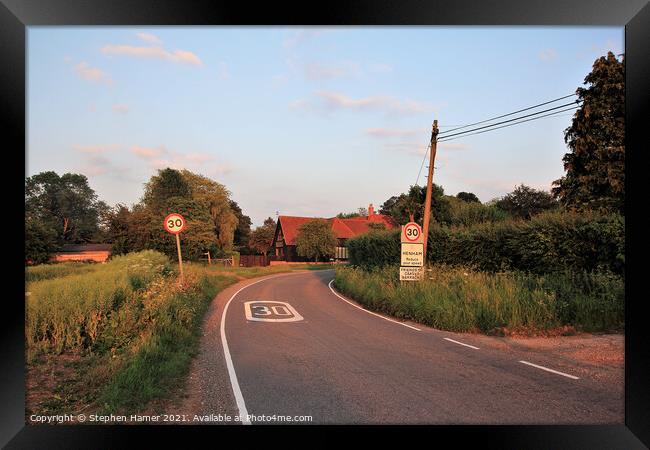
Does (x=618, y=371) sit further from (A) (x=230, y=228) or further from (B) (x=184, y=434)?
(A) (x=230, y=228)

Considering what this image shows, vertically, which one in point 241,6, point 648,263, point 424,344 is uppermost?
point 241,6

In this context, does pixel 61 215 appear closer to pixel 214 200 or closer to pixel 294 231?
pixel 214 200

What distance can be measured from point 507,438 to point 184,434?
2.97 meters

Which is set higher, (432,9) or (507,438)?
(432,9)

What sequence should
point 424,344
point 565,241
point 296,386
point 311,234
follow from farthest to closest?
point 311,234 → point 565,241 → point 424,344 → point 296,386

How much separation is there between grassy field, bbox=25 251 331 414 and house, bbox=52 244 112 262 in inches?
482

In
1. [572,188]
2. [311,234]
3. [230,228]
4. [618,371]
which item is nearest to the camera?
[618,371]

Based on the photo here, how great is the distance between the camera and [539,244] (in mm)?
11789

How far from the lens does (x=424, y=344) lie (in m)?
7.95

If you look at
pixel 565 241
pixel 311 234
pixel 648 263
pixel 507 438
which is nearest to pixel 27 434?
pixel 507 438

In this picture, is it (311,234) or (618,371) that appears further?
(311,234)

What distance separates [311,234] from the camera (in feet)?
153

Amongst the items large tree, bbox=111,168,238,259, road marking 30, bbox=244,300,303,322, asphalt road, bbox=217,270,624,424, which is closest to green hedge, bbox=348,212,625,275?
asphalt road, bbox=217,270,624,424

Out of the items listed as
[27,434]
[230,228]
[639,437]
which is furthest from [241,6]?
[230,228]
